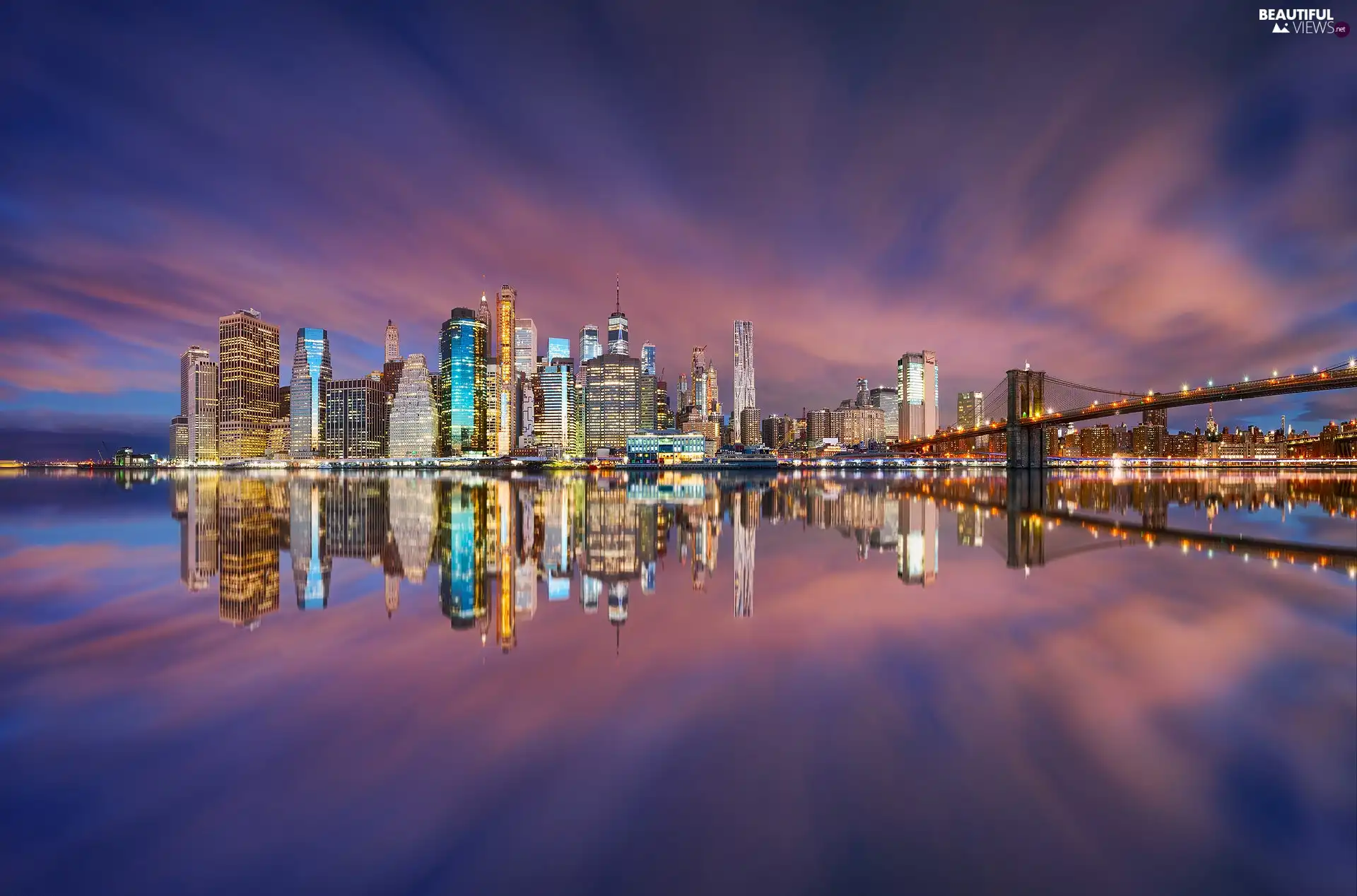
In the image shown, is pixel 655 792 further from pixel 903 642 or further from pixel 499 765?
pixel 903 642

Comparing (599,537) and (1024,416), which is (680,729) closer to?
(599,537)

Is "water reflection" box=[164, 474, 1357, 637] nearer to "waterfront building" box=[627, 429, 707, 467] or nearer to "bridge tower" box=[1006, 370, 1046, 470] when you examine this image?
"bridge tower" box=[1006, 370, 1046, 470]

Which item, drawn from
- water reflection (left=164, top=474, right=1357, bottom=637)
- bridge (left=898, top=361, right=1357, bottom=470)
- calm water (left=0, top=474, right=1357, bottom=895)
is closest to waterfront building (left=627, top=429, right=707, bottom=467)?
bridge (left=898, top=361, right=1357, bottom=470)

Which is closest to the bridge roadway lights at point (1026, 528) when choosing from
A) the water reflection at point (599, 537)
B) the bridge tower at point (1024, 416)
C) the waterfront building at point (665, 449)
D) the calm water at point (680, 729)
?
the water reflection at point (599, 537)

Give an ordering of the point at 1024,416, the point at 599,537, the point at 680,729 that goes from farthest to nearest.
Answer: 1. the point at 1024,416
2. the point at 599,537
3. the point at 680,729

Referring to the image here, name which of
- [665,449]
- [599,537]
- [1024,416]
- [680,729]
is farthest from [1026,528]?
[665,449]

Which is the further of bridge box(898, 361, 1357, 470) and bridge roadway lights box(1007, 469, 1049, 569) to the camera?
bridge box(898, 361, 1357, 470)

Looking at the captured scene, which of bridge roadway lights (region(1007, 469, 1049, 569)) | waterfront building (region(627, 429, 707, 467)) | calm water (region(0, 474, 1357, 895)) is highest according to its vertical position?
waterfront building (region(627, 429, 707, 467))
